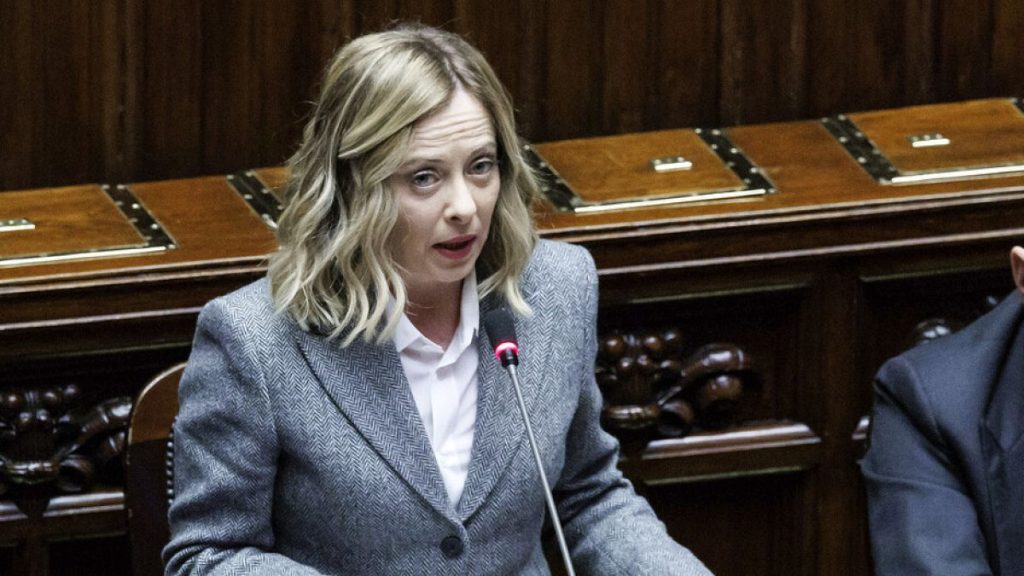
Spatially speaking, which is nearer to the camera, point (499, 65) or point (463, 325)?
point (463, 325)

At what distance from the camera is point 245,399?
8.17ft

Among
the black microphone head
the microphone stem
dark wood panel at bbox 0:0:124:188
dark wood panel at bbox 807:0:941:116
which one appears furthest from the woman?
dark wood panel at bbox 807:0:941:116

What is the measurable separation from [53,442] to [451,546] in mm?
1099

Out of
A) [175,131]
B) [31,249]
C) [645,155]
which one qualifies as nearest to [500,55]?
[645,155]

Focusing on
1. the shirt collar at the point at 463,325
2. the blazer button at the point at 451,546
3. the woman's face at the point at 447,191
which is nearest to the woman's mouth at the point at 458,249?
the woman's face at the point at 447,191

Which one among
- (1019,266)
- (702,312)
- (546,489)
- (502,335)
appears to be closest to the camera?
(546,489)

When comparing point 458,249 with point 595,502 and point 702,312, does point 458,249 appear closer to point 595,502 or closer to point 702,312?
point 595,502

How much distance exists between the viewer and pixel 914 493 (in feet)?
8.52

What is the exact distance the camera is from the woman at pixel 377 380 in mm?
2496

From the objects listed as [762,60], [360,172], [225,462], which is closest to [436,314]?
[360,172]

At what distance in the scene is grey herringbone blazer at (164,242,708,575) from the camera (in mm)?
2494

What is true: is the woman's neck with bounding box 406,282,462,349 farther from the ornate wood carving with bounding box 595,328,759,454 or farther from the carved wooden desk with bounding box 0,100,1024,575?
the ornate wood carving with bounding box 595,328,759,454

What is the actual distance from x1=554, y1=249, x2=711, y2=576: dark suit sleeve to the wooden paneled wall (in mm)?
1300

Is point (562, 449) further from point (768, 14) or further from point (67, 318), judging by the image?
point (768, 14)
